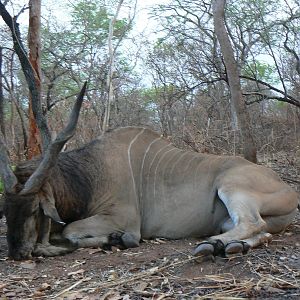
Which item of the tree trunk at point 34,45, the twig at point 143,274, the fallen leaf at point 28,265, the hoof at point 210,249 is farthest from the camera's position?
the tree trunk at point 34,45

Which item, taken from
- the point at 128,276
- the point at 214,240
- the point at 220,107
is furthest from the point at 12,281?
the point at 220,107

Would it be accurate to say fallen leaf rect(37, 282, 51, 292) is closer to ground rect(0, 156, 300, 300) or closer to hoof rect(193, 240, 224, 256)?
ground rect(0, 156, 300, 300)

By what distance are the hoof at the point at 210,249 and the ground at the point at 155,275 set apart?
46mm

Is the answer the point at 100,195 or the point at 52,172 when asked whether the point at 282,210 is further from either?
the point at 52,172

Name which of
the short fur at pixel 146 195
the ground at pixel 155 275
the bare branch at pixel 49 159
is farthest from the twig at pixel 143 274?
the bare branch at pixel 49 159

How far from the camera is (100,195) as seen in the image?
4129 millimetres

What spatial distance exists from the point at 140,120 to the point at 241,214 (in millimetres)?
9518

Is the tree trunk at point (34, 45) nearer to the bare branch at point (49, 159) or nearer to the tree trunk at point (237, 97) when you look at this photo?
the tree trunk at point (237, 97)

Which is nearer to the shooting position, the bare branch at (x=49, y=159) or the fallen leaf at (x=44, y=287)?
the fallen leaf at (x=44, y=287)

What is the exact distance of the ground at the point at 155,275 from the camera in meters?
2.45

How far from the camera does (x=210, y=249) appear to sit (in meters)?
2.97

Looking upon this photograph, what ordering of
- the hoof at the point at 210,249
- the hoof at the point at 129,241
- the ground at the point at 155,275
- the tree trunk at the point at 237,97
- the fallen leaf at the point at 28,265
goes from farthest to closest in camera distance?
1. the tree trunk at the point at 237,97
2. the hoof at the point at 129,241
3. the fallen leaf at the point at 28,265
4. the hoof at the point at 210,249
5. the ground at the point at 155,275

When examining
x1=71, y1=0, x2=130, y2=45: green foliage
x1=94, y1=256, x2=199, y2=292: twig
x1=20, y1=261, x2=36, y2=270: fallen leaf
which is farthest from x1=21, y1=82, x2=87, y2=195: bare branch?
x1=71, y1=0, x2=130, y2=45: green foliage

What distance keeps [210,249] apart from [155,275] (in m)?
0.35
